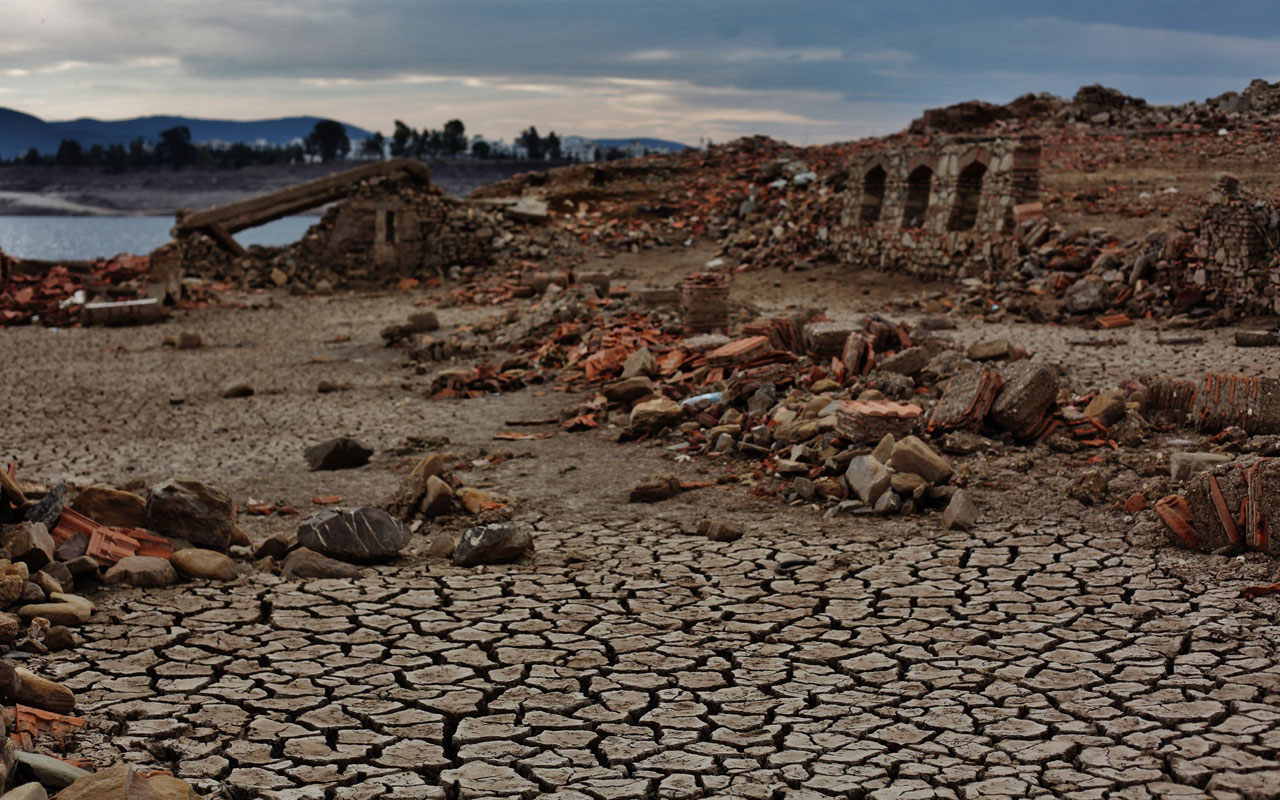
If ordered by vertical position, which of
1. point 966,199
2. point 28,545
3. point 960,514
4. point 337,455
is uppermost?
point 966,199

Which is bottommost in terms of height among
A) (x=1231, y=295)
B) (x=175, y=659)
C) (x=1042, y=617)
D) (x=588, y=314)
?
(x=175, y=659)

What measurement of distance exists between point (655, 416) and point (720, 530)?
3.04m

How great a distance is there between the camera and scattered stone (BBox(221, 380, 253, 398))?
1276 centimetres

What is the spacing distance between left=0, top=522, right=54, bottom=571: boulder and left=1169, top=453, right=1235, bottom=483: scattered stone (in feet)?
23.3

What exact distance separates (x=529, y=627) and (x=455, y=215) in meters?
20.3

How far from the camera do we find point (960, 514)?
6.90m

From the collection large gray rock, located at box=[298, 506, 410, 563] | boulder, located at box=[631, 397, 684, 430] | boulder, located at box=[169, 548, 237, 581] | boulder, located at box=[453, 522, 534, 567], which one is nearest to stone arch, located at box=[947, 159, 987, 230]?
boulder, located at box=[631, 397, 684, 430]

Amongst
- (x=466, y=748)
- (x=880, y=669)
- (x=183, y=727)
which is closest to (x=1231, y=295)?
(x=880, y=669)

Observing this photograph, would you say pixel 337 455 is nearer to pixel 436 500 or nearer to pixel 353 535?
pixel 436 500

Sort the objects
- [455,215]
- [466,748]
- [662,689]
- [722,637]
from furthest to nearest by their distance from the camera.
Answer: [455,215], [722,637], [662,689], [466,748]

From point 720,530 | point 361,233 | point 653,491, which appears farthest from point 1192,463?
point 361,233

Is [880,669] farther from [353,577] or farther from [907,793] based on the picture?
[353,577]

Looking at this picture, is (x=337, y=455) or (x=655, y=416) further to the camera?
(x=655, y=416)

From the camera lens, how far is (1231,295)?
12289mm
